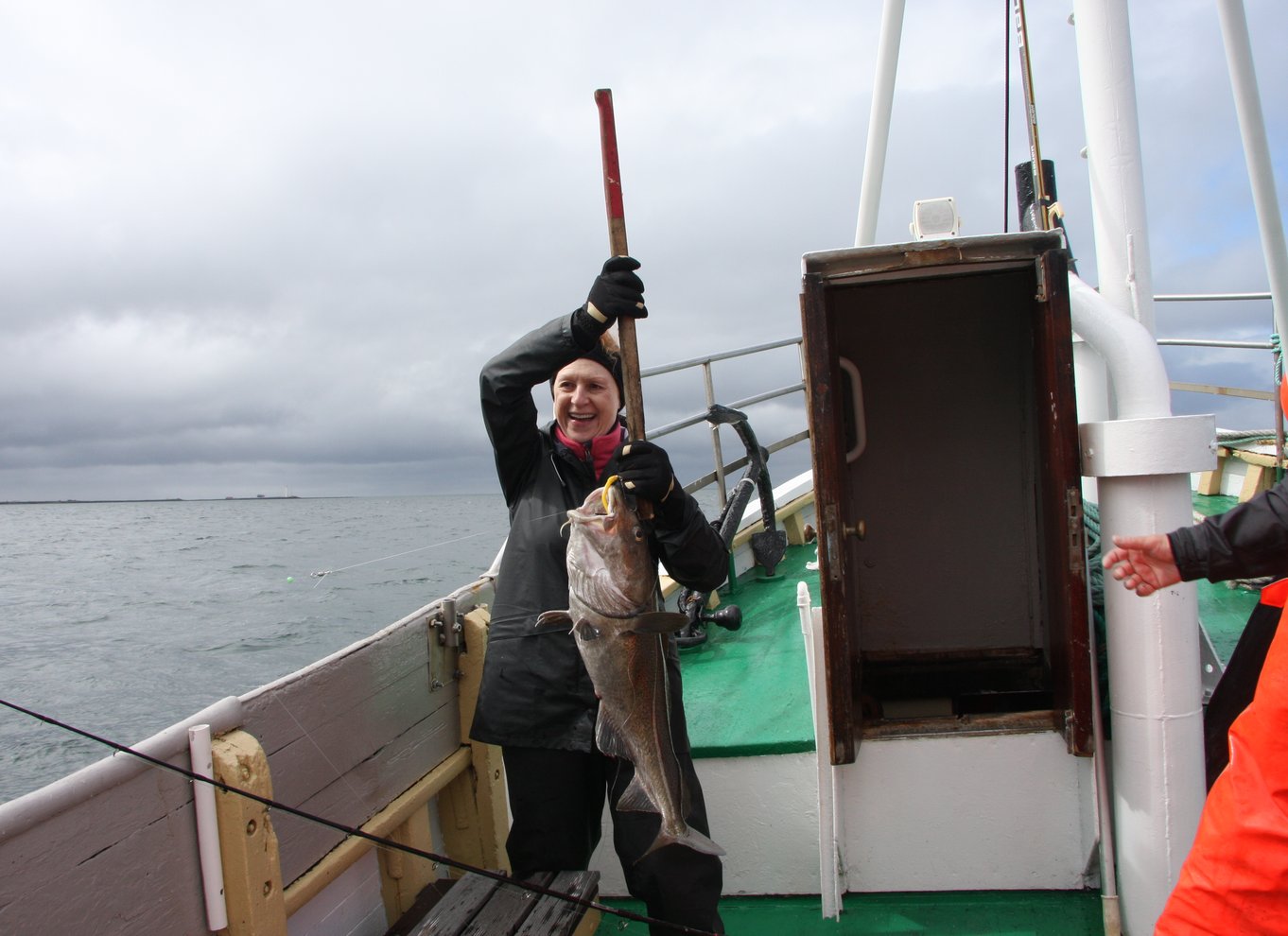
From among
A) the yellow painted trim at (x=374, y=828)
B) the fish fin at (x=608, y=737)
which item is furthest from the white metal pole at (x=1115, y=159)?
the yellow painted trim at (x=374, y=828)

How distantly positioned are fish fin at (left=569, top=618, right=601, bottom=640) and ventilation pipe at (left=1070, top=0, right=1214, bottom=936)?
1.79 m

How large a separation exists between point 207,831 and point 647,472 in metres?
1.50

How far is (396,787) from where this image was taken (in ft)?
9.93

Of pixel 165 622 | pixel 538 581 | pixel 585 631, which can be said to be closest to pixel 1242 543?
pixel 585 631

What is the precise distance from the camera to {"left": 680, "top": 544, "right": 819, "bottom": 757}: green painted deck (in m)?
3.50

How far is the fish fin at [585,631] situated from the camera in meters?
2.48

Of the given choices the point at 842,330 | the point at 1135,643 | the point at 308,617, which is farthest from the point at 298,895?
the point at 308,617

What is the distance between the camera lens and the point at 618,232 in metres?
2.60

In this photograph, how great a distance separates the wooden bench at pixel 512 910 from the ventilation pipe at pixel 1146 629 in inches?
73.7

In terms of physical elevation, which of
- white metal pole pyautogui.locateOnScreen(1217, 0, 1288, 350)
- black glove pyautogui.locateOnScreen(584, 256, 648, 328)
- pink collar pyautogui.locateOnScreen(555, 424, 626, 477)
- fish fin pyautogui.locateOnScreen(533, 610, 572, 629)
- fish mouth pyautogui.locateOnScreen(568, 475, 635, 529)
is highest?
white metal pole pyautogui.locateOnScreen(1217, 0, 1288, 350)

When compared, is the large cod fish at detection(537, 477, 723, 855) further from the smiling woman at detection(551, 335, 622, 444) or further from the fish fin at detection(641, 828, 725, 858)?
the smiling woman at detection(551, 335, 622, 444)

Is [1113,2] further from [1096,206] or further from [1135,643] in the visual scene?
[1135,643]

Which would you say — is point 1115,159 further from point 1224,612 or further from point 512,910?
point 1224,612

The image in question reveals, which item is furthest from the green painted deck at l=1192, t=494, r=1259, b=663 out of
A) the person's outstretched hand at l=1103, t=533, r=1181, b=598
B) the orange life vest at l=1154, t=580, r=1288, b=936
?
the orange life vest at l=1154, t=580, r=1288, b=936
